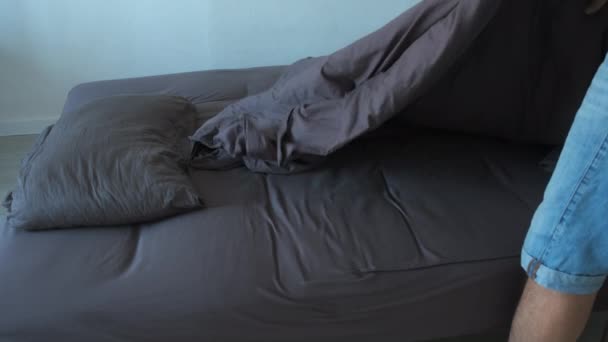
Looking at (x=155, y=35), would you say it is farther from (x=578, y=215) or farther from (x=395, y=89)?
(x=578, y=215)

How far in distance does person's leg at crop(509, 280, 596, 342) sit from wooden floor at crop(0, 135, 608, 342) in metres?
0.43

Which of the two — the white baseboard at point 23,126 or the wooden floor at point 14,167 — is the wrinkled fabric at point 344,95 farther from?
the white baseboard at point 23,126

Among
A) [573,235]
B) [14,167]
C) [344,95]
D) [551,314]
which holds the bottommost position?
[14,167]

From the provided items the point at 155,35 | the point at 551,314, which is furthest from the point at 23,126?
the point at 551,314

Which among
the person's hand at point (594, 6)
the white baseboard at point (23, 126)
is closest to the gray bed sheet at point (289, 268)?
the person's hand at point (594, 6)

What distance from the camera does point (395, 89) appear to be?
0.98 metres

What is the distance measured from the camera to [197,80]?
167cm

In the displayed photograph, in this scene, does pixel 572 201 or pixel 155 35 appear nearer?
pixel 572 201

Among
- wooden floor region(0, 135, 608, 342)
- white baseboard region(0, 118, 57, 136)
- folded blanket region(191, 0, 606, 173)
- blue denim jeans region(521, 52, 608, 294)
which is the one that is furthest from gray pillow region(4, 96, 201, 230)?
white baseboard region(0, 118, 57, 136)

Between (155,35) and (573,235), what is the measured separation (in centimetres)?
179

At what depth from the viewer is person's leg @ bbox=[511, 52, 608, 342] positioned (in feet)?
2.45

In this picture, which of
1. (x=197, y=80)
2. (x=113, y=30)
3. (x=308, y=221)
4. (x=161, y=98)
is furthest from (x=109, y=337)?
(x=113, y=30)

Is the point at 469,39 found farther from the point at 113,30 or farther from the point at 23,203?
the point at 113,30

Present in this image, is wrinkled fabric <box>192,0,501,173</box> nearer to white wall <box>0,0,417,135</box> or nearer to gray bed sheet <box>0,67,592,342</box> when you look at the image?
gray bed sheet <box>0,67,592,342</box>
